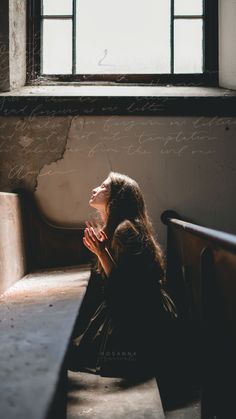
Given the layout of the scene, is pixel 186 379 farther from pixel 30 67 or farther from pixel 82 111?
pixel 30 67

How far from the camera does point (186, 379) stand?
209 cm

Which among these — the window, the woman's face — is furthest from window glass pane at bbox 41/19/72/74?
the woman's face

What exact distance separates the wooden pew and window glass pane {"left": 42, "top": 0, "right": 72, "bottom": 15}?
2474 millimetres

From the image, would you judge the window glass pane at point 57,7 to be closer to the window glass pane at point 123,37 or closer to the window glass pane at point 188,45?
the window glass pane at point 123,37

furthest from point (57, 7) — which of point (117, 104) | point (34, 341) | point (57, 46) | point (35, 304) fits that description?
point (34, 341)

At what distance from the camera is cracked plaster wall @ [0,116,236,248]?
312 cm

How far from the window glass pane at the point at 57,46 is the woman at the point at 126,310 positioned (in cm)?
190

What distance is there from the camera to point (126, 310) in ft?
7.02

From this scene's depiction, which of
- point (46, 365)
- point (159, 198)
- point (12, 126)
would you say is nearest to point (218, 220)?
point (159, 198)

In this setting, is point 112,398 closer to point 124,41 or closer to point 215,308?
point 215,308

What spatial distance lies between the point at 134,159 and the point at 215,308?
192 centimetres

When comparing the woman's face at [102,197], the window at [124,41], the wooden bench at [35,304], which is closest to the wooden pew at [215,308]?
the wooden bench at [35,304]

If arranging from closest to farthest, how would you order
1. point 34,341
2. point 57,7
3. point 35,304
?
point 34,341, point 35,304, point 57,7

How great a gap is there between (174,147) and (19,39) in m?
1.59
